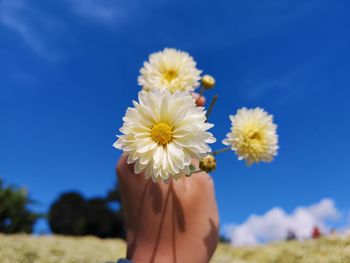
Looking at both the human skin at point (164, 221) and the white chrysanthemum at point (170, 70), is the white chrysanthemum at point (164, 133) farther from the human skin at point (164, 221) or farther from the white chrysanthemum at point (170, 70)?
the human skin at point (164, 221)

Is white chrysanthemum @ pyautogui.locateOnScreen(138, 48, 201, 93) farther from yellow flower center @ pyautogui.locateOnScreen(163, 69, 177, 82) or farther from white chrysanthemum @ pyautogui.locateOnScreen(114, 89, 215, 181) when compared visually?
white chrysanthemum @ pyautogui.locateOnScreen(114, 89, 215, 181)

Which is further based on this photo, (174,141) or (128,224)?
(128,224)

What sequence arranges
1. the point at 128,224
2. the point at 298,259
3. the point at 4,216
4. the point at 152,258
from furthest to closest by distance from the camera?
the point at 4,216
the point at 298,259
the point at 128,224
the point at 152,258

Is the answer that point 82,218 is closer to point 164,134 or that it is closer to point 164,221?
point 164,221

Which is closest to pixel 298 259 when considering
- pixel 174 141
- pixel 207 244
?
pixel 207 244

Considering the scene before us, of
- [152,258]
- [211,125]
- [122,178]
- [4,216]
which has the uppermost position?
[4,216]

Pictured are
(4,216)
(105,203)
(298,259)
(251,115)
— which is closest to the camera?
(251,115)

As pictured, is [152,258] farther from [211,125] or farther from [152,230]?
[211,125]

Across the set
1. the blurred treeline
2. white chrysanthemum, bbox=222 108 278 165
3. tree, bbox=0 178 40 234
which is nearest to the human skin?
white chrysanthemum, bbox=222 108 278 165
